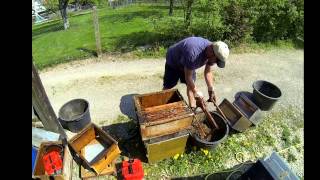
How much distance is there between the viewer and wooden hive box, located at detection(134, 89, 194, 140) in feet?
20.5

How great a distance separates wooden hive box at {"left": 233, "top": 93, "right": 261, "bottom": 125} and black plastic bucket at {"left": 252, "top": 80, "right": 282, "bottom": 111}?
35 centimetres

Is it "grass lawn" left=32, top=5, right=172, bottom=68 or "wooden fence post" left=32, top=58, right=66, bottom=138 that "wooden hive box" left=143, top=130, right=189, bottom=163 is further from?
"grass lawn" left=32, top=5, right=172, bottom=68

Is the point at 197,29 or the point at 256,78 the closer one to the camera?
the point at 256,78

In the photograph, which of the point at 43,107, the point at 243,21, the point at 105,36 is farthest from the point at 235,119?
the point at 105,36

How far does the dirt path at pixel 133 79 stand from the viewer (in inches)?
353

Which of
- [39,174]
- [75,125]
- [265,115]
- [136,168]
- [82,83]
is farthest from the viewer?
[82,83]

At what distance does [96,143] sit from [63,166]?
113 cm

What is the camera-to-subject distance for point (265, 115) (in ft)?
27.3

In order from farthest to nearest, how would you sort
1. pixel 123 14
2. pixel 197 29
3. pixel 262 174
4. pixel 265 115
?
pixel 123 14, pixel 197 29, pixel 265 115, pixel 262 174

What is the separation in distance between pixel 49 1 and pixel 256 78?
18967 mm

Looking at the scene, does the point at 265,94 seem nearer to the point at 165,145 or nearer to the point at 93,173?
the point at 165,145

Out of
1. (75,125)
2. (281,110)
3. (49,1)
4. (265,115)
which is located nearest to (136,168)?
(75,125)
